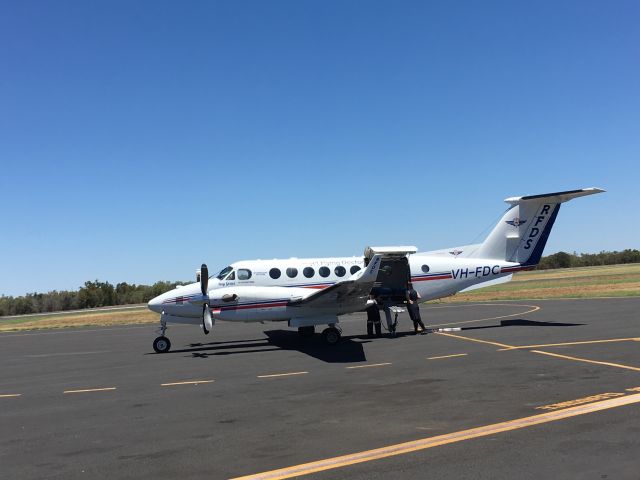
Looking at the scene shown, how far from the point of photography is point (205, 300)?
58.6 ft

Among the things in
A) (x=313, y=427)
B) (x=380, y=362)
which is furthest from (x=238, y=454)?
(x=380, y=362)

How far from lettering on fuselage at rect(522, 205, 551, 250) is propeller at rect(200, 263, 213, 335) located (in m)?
13.7

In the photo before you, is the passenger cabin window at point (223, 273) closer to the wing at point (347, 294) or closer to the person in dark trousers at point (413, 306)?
the wing at point (347, 294)

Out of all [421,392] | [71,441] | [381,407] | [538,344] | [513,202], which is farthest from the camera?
[513,202]

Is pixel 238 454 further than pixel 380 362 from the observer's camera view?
No

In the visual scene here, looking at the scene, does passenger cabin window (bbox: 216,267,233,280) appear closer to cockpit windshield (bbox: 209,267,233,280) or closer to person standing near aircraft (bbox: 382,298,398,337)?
cockpit windshield (bbox: 209,267,233,280)

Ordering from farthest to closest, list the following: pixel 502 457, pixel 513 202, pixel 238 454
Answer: pixel 513 202 → pixel 238 454 → pixel 502 457

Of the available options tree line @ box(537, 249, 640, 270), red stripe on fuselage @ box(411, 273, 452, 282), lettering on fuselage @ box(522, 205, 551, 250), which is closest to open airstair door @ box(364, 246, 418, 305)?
red stripe on fuselage @ box(411, 273, 452, 282)

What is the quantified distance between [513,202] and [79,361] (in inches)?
729

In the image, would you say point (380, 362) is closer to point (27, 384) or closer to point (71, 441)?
point (71, 441)

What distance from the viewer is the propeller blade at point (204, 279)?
689 inches

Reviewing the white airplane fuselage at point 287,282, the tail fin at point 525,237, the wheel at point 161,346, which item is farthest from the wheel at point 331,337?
the tail fin at point 525,237

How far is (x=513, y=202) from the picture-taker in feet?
73.7

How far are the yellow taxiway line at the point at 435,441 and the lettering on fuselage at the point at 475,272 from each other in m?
12.4
